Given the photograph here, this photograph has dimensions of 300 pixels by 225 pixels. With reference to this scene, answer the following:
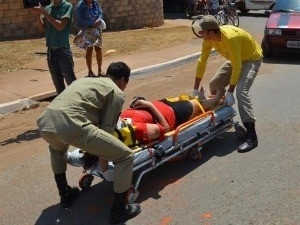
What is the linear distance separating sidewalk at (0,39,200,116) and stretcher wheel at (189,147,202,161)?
12.4ft

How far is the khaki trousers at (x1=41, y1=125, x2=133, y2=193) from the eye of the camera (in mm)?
3965

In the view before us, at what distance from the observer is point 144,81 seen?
10.0 meters

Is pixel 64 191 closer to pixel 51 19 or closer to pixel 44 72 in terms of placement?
pixel 51 19

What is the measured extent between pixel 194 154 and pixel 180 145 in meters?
0.47

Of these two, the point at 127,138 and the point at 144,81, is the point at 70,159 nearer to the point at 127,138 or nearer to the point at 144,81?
the point at 127,138

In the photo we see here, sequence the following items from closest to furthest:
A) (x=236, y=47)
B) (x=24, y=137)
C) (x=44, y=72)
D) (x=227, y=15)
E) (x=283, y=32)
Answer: (x=236, y=47) < (x=24, y=137) < (x=44, y=72) < (x=283, y=32) < (x=227, y=15)

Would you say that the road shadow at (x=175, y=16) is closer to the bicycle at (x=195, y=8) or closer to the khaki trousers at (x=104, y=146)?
the bicycle at (x=195, y=8)

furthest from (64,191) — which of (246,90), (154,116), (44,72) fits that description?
(44,72)

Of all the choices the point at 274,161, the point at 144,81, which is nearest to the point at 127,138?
the point at 274,161

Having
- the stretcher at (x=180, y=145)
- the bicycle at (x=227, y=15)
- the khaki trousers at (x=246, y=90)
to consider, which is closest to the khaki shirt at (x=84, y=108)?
the stretcher at (x=180, y=145)

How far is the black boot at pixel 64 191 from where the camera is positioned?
452 cm

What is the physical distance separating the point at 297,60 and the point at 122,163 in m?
8.30

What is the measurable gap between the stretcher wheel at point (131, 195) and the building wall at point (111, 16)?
34.9 ft

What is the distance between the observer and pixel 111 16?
16.3 meters
